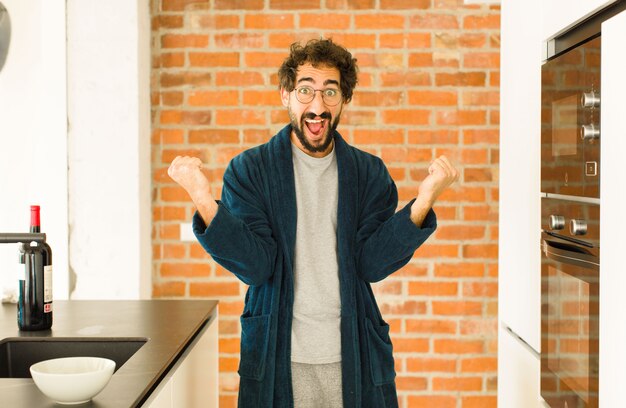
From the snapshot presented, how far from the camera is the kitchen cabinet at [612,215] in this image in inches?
55.0

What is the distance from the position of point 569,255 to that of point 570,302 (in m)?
0.12

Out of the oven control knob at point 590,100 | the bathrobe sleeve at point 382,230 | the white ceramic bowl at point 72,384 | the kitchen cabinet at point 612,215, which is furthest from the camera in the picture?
the bathrobe sleeve at point 382,230

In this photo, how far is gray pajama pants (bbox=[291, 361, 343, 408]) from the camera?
6.31 feet

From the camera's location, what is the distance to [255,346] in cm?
193

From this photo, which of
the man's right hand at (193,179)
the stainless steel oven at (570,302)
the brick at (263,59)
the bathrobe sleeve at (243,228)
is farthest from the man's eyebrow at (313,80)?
the brick at (263,59)

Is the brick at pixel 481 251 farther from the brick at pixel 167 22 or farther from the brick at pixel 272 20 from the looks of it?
the brick at pixel 167 22

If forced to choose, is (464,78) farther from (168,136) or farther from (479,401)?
(479,401)

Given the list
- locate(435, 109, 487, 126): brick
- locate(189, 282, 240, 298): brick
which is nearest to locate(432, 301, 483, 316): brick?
locate(435, 109, 487, 126): brick

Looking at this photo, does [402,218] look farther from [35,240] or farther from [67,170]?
[67,170]

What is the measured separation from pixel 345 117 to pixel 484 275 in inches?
38.0

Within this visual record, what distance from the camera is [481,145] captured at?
10.2ft

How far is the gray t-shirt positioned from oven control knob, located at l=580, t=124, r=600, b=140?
28.6 inches

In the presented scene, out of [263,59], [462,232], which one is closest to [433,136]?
[462,232]

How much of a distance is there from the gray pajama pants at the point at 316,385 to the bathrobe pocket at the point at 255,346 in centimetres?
9
